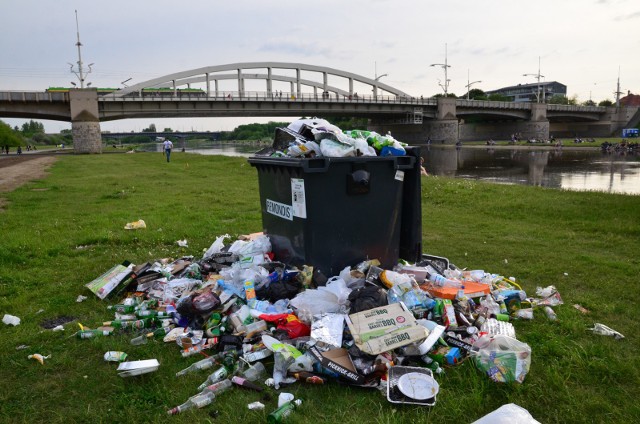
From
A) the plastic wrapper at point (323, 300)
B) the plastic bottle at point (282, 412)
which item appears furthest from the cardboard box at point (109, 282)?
the plastic bottle at point (282, 412)

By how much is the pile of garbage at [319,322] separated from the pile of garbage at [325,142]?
3.08 ft

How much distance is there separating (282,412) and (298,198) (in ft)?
6.04

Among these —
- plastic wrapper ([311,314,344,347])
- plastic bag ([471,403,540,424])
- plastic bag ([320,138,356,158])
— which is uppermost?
plastic bag ([320,138,356,158])

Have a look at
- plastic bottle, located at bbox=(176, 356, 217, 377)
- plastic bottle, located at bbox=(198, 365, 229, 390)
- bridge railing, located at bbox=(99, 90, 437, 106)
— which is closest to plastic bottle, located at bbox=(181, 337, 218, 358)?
plastic bottle, located at bbox=(176, 356, 217, 377)

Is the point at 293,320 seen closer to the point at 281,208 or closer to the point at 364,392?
the point at 364,392

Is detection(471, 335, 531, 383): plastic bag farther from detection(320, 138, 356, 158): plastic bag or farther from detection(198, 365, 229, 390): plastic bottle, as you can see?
detection(320, 138, 356, 158): plastic bag

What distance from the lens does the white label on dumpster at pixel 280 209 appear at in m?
3.96

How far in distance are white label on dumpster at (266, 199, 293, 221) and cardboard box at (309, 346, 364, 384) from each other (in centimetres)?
140

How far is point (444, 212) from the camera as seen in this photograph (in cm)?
845

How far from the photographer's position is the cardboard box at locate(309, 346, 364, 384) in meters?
2.62

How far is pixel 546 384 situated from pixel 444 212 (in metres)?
6.04

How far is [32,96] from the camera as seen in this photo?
1676 inches

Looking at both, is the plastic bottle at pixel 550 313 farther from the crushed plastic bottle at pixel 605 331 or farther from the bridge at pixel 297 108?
the bridge at pixel 297 108

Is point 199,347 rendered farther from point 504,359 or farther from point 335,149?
point 504,359
